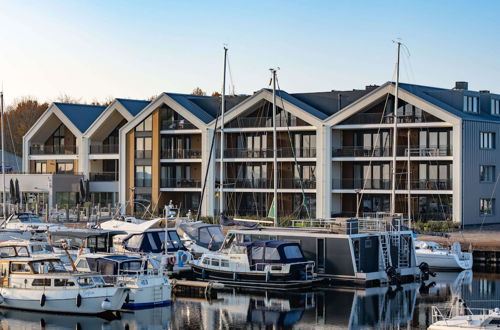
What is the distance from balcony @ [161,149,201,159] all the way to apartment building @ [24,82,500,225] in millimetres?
80

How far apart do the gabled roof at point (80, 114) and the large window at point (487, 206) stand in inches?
1385

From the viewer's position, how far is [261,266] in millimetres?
43688

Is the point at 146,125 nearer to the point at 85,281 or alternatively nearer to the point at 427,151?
the point at 427,151

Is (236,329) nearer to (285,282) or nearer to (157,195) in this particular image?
(285,282)

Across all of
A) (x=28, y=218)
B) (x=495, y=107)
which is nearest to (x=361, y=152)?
(x=495, y=107)

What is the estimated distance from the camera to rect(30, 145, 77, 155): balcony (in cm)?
8675

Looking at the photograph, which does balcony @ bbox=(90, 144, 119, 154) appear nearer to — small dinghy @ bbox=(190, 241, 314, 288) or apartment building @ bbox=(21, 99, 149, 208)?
apartment building @ bbox=(21, 99, 149, 208)

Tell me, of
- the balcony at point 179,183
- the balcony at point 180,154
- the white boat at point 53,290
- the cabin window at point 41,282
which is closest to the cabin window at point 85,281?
the white boat at point 53,290

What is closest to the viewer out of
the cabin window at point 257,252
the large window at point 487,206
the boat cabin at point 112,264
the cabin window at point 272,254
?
the boat cabin at point 112,264

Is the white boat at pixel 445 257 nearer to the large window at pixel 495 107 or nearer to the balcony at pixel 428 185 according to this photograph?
the balcony at pixel 428 185

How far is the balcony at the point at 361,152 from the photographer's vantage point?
68250 millimetres

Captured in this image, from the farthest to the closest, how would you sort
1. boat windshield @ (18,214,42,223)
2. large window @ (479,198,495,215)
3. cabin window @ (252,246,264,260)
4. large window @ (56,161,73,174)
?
large window @ (56,161,73,174), large window @ (479,198,495,215), boat windshield @ (18,214,42,223), cabin window @ (252,246,264,260)

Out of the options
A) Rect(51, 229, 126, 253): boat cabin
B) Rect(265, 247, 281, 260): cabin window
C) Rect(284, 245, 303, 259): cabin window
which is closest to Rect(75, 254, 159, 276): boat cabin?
Rect(265, 247, 281, 260): cabin window

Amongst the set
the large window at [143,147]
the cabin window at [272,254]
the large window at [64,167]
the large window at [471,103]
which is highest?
the large window at [471,103]
